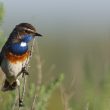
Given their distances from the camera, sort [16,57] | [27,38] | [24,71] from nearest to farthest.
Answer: [24,71], [27,38], [16,57]

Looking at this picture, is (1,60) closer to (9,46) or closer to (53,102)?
(9,46)

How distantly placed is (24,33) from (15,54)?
0.81 ft

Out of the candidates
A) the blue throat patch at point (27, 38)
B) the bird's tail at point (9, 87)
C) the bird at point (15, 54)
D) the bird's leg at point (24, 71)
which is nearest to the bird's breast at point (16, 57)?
the bird at point (15, 54)

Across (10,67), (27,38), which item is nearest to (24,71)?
(27,38)

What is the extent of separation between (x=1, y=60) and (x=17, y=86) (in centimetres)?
31

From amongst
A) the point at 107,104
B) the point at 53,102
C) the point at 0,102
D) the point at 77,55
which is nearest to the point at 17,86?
the point at 0,102

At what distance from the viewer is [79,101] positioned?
10.1 m

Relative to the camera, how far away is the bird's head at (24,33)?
30.3ft

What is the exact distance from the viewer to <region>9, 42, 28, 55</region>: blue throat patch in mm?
9477

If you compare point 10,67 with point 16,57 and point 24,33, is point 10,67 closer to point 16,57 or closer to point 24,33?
point 16,57

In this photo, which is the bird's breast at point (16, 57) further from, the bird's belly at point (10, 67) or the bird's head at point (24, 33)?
the bird's head at point (24, 33)

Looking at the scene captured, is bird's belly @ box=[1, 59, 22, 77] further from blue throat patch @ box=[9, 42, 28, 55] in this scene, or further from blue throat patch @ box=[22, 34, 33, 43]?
blue throat patch @ box=[22, 34, 33, 43]

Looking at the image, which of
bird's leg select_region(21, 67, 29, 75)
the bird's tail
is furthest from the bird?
bird's leg select_region(21, 67, 29, 75)

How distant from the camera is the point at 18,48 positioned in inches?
375
